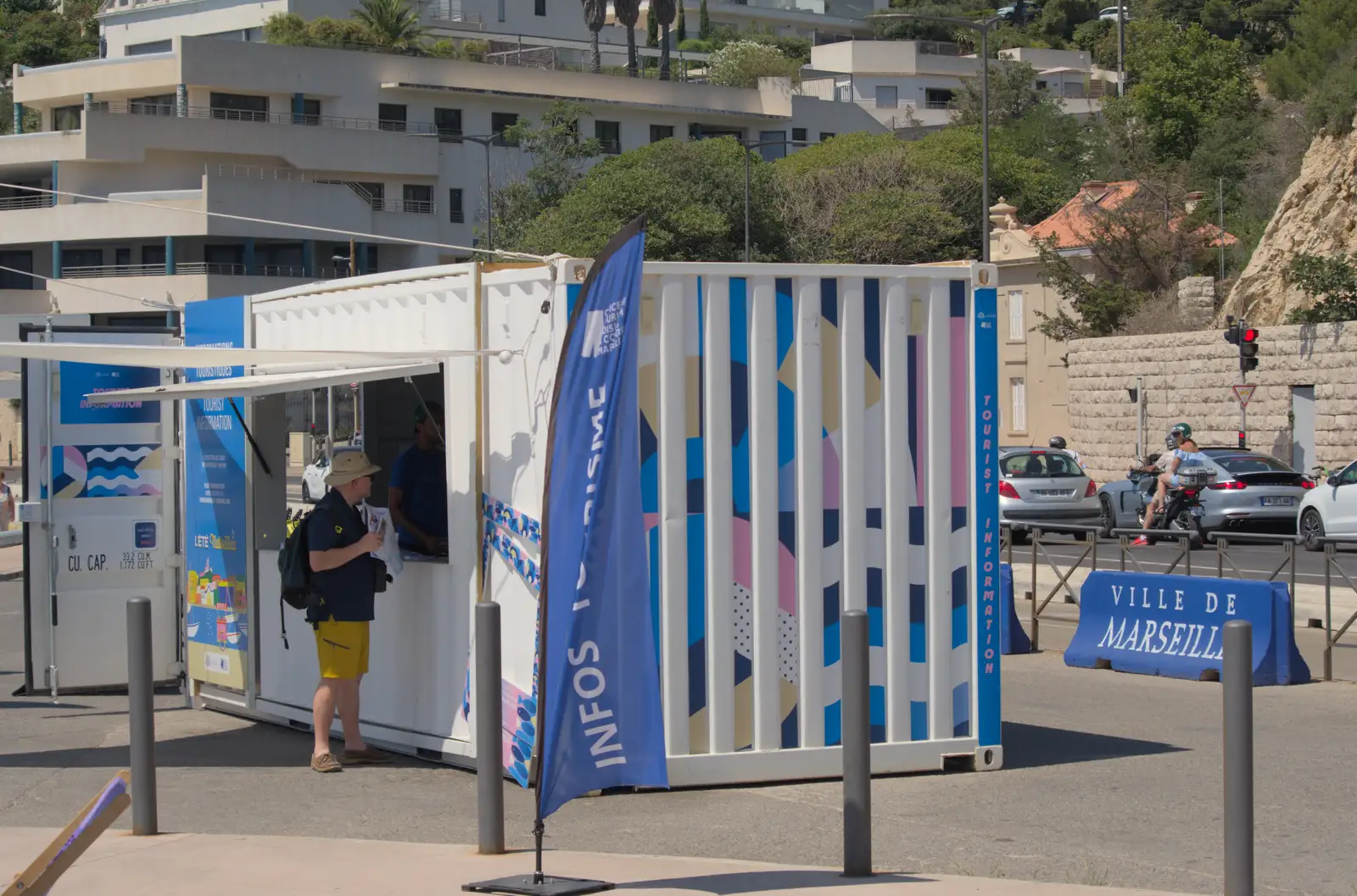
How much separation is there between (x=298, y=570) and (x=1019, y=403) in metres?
49.3

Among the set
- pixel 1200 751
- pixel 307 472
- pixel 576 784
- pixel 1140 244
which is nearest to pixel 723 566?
pixel 576 784

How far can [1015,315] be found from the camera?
5684cm

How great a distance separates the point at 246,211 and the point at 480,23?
42.2m

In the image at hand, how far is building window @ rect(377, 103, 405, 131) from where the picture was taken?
74312 mm

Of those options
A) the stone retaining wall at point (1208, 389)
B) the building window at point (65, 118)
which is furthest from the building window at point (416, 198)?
the stone retaining wall at point (1208, 389)

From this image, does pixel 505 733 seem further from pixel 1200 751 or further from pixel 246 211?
pixel 246 211

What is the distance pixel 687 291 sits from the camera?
8.55m

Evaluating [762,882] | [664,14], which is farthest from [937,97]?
[762,882]

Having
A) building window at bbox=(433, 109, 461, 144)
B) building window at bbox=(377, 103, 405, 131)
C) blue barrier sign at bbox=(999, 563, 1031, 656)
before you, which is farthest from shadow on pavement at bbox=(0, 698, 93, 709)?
building window at bbox=(433, 109, 461, 144)

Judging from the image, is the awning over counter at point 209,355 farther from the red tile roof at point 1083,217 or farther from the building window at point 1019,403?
the building window at point 1019,403

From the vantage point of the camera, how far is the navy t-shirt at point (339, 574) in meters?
9.09

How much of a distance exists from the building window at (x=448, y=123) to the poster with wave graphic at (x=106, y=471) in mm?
64734

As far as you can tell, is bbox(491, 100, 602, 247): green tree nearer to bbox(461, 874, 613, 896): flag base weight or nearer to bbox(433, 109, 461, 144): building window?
bbox(433, 109, 461, 144): building window

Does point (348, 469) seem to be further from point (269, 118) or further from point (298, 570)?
point (269, 118)
